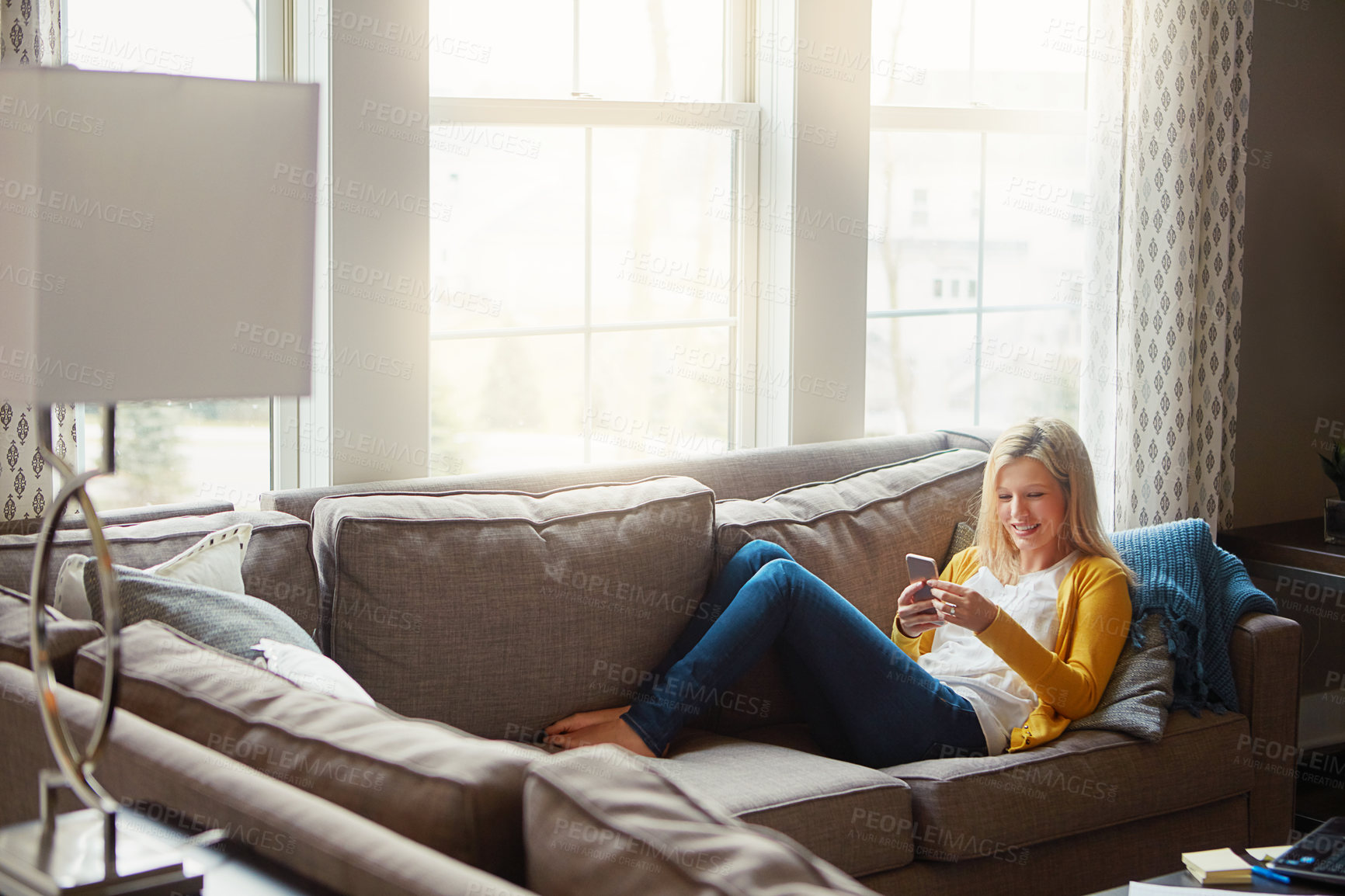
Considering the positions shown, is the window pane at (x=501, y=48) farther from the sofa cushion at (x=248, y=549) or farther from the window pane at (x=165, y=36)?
the sofa cushion at (x=248, y=549)

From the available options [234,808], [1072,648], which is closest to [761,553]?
[1072,648]

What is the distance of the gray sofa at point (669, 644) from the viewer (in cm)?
211

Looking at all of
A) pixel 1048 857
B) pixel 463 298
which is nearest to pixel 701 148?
pixel 463 298

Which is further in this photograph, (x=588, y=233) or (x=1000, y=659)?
(x=588, y=233)

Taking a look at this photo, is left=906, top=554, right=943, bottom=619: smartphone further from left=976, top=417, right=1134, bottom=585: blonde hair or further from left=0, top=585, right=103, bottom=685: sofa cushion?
left=0, top=585, right=103, bottom=685: sofa cushion

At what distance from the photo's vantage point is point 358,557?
2188 mm

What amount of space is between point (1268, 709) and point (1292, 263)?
1969 millimetres

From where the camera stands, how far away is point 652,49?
10.1 ft

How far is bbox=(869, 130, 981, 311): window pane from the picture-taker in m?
3.48

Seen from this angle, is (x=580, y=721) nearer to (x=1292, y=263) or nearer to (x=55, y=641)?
(x=55, y=641)

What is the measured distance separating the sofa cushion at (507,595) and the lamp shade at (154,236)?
3.83ft

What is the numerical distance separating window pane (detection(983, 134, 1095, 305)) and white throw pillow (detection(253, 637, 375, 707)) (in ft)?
8.23

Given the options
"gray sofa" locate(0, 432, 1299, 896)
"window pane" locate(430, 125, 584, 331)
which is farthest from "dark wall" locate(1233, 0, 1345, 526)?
"window pane" locate(430, 125, 584, 331)

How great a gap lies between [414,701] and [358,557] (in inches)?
10.7
